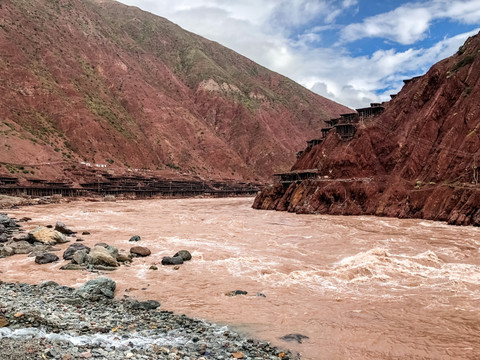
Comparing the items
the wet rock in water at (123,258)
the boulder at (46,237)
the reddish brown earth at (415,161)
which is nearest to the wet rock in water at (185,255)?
the wet rock in water at (123,258)

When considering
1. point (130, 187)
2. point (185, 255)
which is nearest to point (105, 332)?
point (185, 255)

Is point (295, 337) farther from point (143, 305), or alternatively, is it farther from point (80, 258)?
point (80, 258)

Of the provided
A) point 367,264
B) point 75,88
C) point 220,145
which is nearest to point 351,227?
point 367,264

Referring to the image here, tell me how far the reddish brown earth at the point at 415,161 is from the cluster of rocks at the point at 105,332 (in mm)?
25993

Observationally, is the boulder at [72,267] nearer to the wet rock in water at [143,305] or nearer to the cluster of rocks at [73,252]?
the cluster of rocks at [73,252]

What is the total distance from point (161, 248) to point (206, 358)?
12575 mm

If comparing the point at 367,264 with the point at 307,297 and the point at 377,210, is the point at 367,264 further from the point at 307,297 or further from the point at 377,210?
the point at 377,210

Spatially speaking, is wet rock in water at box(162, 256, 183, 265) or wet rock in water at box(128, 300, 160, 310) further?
wet rock in water at box(162, 256, 183, 265)

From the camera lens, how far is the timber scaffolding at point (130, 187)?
177ft

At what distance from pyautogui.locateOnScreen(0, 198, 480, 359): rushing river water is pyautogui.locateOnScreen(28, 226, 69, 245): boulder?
168 cm

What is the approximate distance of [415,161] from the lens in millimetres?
36750

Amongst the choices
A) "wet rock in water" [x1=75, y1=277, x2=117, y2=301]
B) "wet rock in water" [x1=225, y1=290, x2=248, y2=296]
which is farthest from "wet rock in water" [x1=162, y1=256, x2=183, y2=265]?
"wet rock in water" [x1=225, y1=290, x2=248, y2=296]

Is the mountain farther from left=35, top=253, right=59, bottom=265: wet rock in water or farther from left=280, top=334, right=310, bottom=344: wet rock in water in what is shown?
left=280, top=334, right=310, bottom=344: wet rock in water

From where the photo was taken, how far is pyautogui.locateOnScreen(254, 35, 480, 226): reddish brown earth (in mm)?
30934
